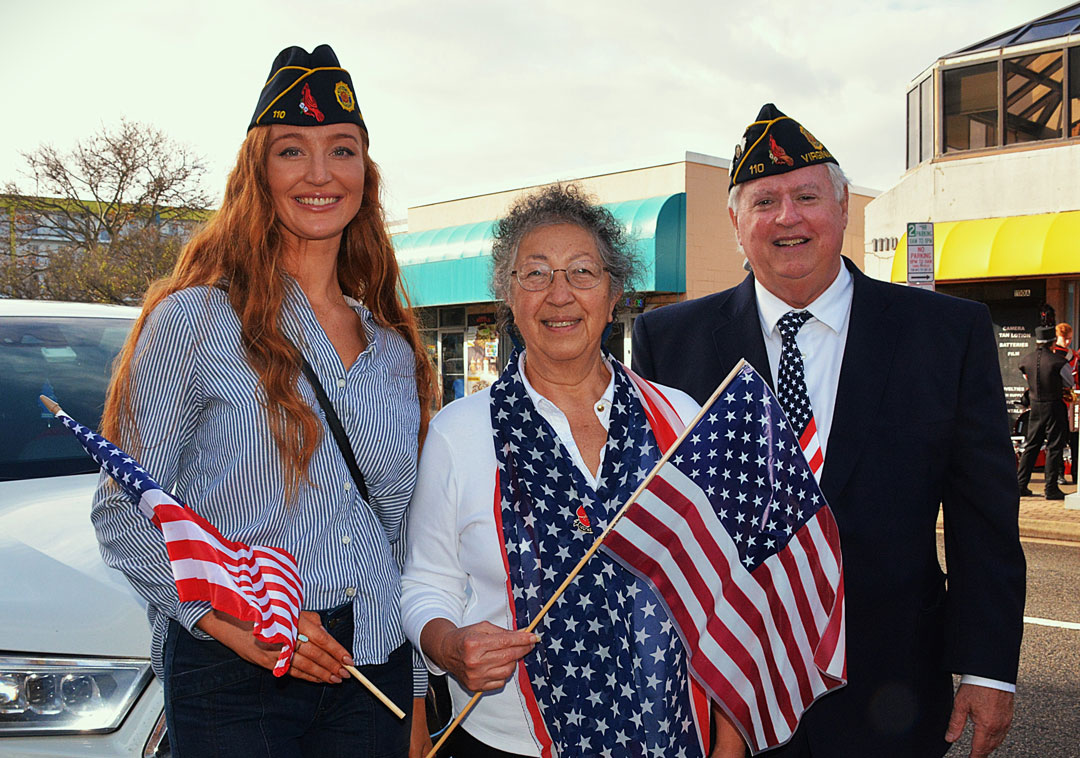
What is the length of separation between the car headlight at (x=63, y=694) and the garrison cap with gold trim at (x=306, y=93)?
1.52 meters

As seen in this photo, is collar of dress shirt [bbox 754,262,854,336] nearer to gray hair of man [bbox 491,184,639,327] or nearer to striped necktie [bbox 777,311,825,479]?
striped necktie [bbox 777,311,825,479]

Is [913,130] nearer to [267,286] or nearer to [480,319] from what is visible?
[480,319]

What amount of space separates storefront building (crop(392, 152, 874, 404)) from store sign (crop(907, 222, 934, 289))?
5.87 m

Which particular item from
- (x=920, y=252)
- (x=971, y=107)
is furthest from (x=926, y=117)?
(x=920, y=252)

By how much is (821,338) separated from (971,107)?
54.2 feet

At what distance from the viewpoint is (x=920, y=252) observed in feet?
37.6

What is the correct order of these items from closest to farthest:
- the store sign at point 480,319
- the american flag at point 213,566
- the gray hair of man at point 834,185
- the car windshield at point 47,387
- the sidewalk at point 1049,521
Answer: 1. the american flag at point 213,566
2. the gray hair of man at point 834,185
3. the car windshield at point 47,387
4. the sidewalk at point 1049,521
5. the store sign at point 480,319

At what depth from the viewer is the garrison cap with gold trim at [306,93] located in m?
2.51

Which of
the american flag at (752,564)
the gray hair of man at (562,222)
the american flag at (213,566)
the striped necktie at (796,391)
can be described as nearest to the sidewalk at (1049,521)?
the striped necktie at (796,391)

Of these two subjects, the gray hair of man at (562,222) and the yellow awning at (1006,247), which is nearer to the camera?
the gray hair of man at (562,222)

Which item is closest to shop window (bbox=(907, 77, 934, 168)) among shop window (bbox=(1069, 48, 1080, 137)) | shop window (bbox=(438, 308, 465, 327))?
shop window (bbox=(1069, 48, 1080, 137))

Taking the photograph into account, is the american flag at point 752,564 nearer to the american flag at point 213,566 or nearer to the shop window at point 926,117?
the american flag at point 213,566

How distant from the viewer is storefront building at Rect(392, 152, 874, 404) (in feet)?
63.5

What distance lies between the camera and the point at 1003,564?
270 cm
